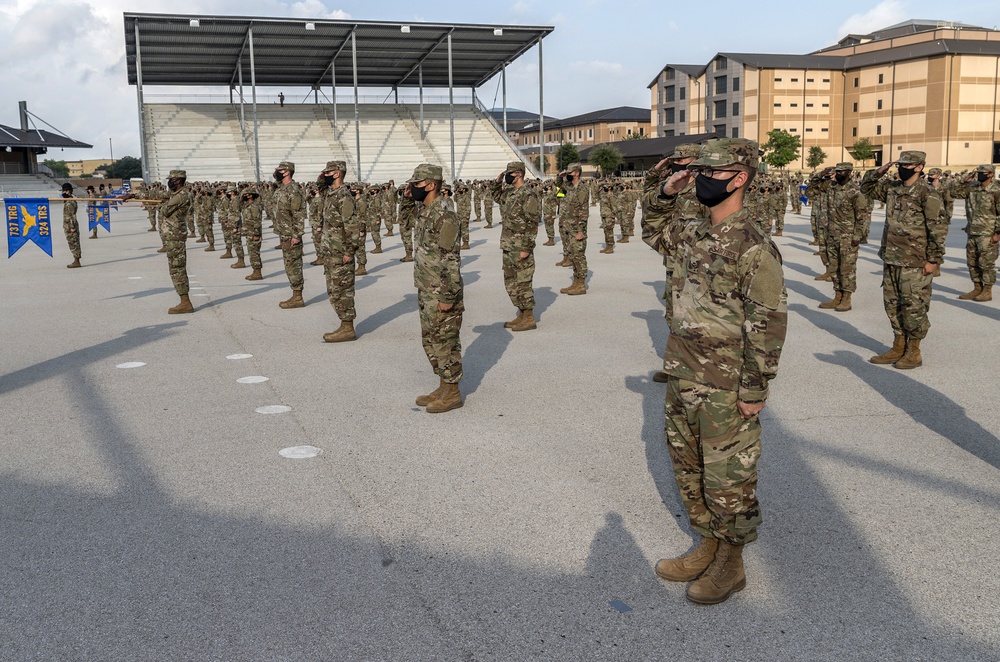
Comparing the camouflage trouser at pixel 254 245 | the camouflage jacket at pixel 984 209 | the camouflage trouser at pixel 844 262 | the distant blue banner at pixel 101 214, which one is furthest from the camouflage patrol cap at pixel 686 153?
the distant blue banner at pixel 101 214

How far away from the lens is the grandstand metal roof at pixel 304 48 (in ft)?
131

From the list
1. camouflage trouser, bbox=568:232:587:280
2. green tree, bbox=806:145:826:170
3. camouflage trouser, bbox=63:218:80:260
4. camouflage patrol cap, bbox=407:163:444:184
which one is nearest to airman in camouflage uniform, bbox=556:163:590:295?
camouflage trouser, bbox=568:232:587:280

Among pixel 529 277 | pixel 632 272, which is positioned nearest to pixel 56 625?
pixel 529 277

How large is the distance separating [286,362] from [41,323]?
4.31 m

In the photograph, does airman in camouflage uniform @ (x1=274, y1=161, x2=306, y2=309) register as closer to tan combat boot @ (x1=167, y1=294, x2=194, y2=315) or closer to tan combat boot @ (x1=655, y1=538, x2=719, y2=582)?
tan combat boot @ (x1=167, y1=294, x2=194, y2=315)

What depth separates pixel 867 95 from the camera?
82.1m

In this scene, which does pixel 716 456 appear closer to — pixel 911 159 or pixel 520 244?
pixel 911 159

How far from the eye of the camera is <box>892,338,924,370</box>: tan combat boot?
282 inches

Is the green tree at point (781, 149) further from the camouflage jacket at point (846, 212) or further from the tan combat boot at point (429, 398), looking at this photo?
the tan combat boot at point (429, 398)

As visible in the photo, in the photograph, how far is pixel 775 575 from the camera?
3553mm

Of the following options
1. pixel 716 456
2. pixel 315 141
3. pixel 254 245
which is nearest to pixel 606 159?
pixel 315 141

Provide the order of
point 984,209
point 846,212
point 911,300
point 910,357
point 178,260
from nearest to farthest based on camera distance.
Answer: point 911,300, point 910,357, point 846,212, point 178,260, point 984,209

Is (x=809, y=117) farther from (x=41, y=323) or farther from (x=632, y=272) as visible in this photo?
(x=41, y=323)

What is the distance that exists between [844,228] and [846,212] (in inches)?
9.7
